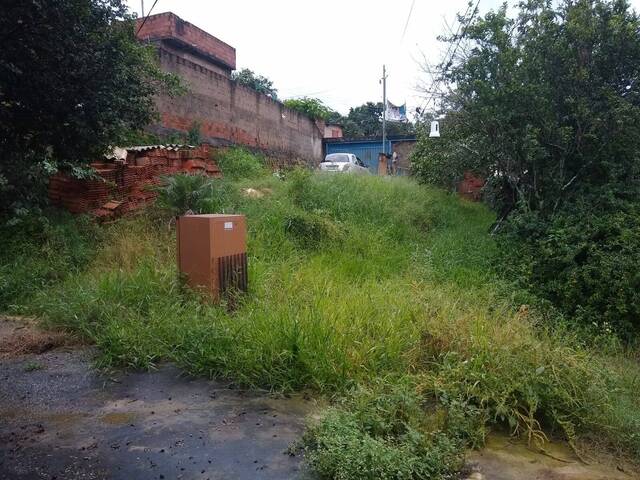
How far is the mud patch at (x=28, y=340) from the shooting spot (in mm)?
4504

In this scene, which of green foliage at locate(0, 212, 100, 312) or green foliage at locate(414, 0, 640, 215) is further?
green foliage at locate(414, 0, 640, 215)

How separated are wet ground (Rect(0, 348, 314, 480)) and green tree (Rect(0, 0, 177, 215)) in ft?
4.49


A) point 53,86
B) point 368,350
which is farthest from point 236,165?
point 368,350

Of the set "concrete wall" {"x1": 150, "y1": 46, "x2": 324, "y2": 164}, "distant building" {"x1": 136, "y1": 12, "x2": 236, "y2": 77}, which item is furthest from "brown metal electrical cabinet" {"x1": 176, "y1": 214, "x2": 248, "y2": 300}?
"distant building" {"x1": 136, "y1": 12, "x2": 236, "y2": 77}

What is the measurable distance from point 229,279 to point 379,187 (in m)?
6.36

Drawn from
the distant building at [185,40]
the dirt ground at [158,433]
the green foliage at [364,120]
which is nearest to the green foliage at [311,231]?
the dirt ground at [158,433]

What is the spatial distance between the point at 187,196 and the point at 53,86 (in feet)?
14.9

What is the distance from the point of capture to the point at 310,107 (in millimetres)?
21797

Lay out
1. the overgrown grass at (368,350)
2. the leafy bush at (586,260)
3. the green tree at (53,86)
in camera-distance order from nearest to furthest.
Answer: the overgrown grass at (368,350) < the green tree at (53,86) < the leafy bush at (586,260)

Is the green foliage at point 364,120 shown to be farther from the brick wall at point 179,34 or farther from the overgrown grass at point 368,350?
the overgrown grass at point 368,350

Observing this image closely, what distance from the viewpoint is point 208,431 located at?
3.16 m

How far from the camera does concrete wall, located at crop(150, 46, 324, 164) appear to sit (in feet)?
41.6

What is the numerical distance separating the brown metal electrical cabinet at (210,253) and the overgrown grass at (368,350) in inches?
8.1

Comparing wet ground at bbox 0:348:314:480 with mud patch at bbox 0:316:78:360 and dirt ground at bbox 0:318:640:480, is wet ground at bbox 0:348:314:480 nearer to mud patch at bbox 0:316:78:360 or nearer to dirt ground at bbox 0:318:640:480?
dirt ground at bbox 0:318:640:480
